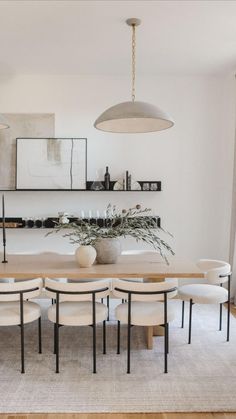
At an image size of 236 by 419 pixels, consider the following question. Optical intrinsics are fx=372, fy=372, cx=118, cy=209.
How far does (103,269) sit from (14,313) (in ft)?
2.57

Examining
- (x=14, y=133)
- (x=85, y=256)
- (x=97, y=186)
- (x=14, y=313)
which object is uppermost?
(x=14, y=133)

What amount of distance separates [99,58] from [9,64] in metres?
1.17

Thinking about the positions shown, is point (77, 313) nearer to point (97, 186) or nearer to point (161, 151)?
point (97, 186)

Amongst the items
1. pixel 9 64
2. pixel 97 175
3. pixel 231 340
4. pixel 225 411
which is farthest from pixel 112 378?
pixel 9 64

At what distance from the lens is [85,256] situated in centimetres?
319

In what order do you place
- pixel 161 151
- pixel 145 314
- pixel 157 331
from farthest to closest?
pixel 161 151, pixel 157 331, pixel 145 314

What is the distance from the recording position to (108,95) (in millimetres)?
5062

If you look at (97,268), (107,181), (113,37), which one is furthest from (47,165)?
(97,268)

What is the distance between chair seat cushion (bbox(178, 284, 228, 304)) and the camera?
3.40 meters

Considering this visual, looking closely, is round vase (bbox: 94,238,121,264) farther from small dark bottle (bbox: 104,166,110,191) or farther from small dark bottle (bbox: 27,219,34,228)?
small dark bottle (bbox: 27,219,34,228)

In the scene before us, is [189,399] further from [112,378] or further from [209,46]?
[209,46]

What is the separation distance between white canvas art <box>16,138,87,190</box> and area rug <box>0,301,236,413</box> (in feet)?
6.73

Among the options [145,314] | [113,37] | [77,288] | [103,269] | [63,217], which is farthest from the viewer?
[63,217]

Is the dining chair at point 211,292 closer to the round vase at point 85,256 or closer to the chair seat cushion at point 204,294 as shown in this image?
the chair seat cushion at point 204,294
